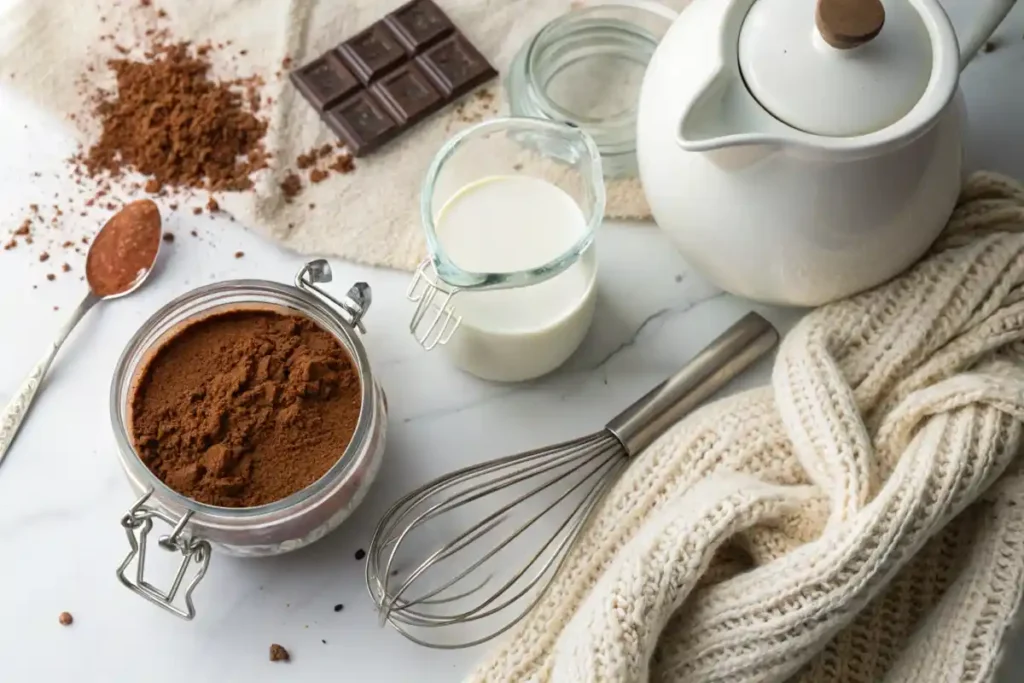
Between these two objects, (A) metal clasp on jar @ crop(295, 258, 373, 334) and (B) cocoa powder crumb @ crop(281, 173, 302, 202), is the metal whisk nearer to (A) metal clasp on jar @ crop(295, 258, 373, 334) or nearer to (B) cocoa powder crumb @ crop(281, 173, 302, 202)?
(A) metal clasp on jar @ crop(295, 258, 373, 334)

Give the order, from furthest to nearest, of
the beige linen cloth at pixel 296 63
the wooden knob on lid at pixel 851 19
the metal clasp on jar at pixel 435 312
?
the beige linen cloth at pixel 296 63 < the metal clasp on jar at pixel 435 312 < the wooden knob on lid at pixel 851 19

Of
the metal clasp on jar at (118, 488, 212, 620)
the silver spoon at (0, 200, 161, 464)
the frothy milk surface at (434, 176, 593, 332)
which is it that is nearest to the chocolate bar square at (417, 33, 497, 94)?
the frothy milk surface at (434, 176, 593, 332)

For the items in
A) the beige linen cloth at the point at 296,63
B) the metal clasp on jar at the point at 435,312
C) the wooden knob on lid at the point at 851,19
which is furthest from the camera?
the beige linen cloth at the point at 296,63

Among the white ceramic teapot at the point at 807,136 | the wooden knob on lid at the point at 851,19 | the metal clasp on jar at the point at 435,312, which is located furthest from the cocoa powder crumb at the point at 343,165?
the wooden knob on lid at the point at 851,19

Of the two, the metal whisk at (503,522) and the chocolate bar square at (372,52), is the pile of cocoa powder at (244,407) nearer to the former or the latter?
the metal whisk at (503,522)

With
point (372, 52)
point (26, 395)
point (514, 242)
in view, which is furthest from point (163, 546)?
point (372, 52)

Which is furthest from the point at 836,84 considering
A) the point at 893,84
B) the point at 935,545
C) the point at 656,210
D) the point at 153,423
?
the point at 153,423
